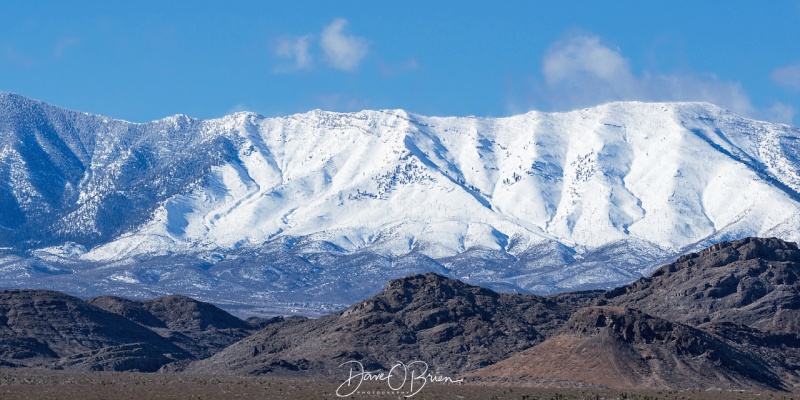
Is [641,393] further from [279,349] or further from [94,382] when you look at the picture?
[279,349]

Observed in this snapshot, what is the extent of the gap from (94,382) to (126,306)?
86.2 meters

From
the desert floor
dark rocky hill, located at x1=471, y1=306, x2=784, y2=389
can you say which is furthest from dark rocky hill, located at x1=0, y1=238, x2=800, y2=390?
the desert floor

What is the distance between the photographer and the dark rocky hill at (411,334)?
140 meters

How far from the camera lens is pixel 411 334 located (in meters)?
149

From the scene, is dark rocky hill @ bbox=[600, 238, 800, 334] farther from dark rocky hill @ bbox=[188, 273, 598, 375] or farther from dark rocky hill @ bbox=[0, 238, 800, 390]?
dark rocky hill @ bbox=[188, 273, 598, 375]

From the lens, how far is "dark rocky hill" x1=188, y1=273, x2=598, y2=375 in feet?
460

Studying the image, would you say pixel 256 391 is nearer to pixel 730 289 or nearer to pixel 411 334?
pixel 411 334

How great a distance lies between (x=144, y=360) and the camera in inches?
5787

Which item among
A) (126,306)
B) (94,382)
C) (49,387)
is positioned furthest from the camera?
(126,306)

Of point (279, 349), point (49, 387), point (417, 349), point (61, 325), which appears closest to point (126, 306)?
point (61, 325)
